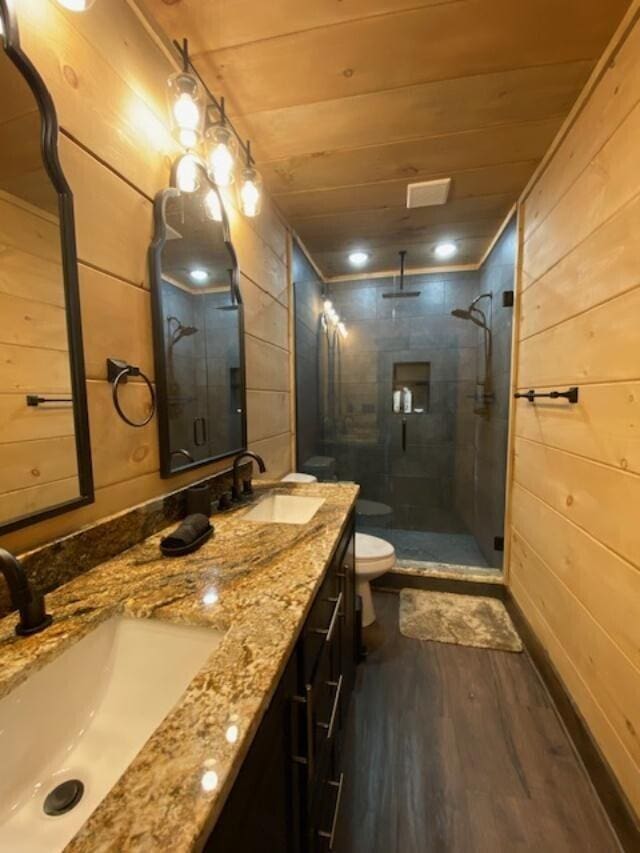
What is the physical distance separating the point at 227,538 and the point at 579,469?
1.29 meters

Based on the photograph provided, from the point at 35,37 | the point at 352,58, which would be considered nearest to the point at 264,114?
the point at 352,58

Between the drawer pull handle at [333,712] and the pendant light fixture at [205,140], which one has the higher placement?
the pendant light fixture at [205,140]

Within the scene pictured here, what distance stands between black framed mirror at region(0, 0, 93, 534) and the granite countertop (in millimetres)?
225

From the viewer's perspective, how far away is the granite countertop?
34 cm

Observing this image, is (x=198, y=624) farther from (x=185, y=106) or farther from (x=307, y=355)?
(x=307, y=355)

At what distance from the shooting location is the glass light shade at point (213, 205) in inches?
52.7

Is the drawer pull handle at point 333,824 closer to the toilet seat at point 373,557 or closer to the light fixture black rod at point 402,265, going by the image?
the toilet seat at point 373,557

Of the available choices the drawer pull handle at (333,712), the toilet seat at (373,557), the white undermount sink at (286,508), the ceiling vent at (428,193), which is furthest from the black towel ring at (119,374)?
the ceiling vent at (428,193)

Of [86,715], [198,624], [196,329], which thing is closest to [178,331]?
[196,329]

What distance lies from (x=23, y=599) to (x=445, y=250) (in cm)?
300

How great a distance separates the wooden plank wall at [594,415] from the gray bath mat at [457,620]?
0.79 ft

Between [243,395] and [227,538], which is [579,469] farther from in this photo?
[243,395]

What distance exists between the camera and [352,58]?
1170mm

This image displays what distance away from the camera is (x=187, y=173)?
116 centimetres
